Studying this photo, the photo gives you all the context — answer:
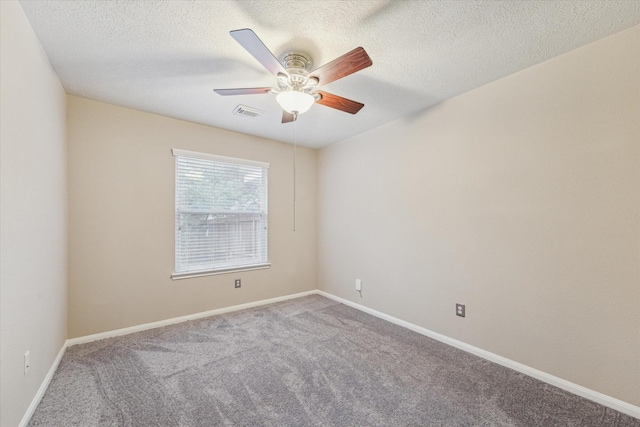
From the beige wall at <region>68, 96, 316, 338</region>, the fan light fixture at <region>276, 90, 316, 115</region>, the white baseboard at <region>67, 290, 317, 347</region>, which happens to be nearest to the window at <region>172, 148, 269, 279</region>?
the beige wall at <region>68, 96, 316, 338</region>

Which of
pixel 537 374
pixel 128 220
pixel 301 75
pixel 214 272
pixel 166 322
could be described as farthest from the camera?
pixel 214 272

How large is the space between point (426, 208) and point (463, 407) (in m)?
1.77

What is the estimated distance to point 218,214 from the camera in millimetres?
3545

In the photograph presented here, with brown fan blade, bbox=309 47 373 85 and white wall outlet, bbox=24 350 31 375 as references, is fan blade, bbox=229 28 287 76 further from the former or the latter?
white wall outlet, bbox=24 350 31 375

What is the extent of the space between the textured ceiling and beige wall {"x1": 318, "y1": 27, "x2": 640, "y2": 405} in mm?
278

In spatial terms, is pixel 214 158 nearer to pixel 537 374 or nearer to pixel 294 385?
pixel 294 385

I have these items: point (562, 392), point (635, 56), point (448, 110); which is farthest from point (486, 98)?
point (562, 392)

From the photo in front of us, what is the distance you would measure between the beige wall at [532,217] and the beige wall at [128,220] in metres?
2.25

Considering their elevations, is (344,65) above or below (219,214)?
above

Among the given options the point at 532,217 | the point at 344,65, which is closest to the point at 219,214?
the point at 344,65

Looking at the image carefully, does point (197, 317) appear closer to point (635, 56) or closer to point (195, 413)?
point (195, 413)

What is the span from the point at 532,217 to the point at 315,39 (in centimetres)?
213

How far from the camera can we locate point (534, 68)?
214cm

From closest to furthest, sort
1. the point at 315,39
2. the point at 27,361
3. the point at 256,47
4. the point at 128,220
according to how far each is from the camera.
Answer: the point at 256,47 → the point at 27,361 → the point at 315,39 → the point at 128,220
